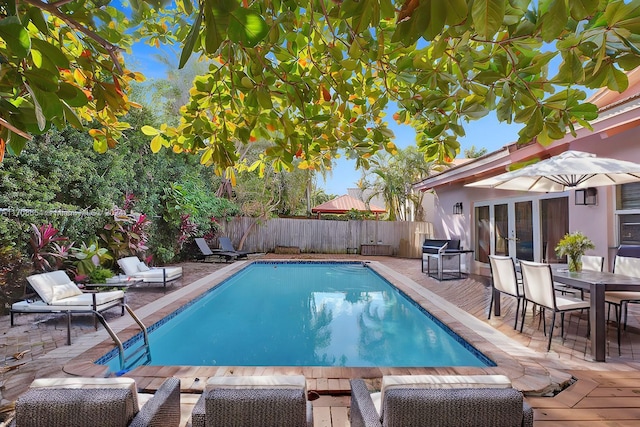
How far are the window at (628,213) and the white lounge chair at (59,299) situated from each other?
8.33 meters

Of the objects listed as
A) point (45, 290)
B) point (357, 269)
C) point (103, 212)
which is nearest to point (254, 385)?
point (45, 290)

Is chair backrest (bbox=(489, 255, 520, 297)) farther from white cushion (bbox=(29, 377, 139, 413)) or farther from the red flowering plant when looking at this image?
the red flowering plant

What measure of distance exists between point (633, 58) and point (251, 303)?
7.43m

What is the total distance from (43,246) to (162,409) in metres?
5.74

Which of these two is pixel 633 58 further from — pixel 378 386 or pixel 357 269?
pixel 357 269

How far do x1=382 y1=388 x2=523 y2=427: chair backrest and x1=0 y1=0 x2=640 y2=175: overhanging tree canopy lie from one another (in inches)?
44.2

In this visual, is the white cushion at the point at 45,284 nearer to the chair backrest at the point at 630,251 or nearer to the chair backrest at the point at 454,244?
the chair backrest at the point at 630,251

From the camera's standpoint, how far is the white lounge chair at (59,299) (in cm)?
464

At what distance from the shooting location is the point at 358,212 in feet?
61.3

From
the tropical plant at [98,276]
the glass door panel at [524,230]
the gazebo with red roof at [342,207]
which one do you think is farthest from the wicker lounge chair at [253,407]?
the gazebo with red roof at [342,207]

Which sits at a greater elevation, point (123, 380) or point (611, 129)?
point (611, 129)

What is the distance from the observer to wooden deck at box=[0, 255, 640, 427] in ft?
8.71

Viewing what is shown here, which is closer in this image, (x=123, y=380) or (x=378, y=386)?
(x=123, y=380)

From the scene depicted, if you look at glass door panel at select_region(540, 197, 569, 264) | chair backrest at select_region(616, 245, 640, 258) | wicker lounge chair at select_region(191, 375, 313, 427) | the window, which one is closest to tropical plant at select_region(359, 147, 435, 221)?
glass door panel at select_region(540, 197, 569, 264)
